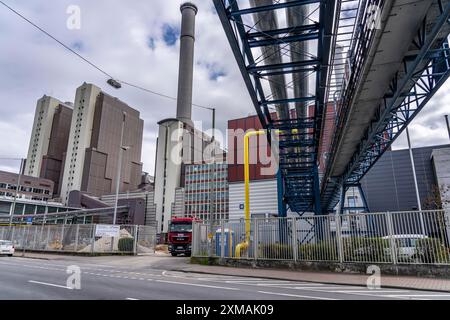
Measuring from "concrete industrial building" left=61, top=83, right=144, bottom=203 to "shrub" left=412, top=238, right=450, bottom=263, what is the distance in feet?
306

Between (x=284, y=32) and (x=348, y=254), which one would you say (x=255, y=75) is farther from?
(x=348, y=254)

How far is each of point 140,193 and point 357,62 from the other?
79.7 meters

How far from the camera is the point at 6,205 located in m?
71.4

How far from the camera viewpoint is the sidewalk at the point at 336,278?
10.3 metres

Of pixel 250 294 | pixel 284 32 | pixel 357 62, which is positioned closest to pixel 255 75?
pixel 284 32

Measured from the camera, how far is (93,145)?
98375 mm

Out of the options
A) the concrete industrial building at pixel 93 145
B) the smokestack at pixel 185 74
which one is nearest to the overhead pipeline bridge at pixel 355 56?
the smokestack at pixel 185 74

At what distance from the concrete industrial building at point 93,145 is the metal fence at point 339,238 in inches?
3358

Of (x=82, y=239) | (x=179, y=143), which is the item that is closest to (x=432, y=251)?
(x=82, y=239)

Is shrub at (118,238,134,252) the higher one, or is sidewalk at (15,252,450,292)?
shrub at (118,238,134,252)

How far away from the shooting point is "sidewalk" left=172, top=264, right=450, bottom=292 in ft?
33.9

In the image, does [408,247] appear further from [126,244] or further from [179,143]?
[179,143]

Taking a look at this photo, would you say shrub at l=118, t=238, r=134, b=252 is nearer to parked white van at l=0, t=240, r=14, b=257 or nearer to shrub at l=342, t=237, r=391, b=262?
parked white van at l=0, t=240, r=14, b=257

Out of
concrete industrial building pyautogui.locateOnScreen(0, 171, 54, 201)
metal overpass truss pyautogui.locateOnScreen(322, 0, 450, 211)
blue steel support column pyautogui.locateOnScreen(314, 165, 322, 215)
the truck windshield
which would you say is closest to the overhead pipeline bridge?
metal overpass truss pyautogui.locateOnScreen(322, 0, 450, 211)
